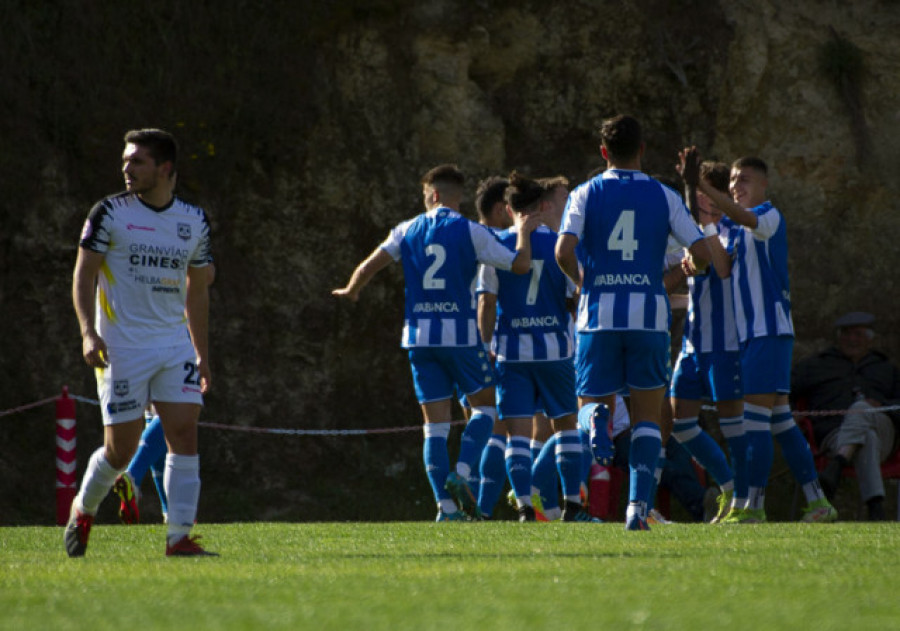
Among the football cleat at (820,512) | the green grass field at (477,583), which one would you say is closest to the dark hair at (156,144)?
the green grass field at (477,583)

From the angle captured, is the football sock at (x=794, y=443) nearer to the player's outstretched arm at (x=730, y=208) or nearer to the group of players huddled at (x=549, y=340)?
the group of players huddled at (x=549, y=340)

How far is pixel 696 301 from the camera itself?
1087 centimetres

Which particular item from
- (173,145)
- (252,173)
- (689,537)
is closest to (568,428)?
(689,537)

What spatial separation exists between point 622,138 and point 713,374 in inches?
108

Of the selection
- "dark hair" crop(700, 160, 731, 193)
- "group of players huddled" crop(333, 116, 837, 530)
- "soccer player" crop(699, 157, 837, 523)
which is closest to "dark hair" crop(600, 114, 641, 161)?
"group of players huddled" crop(333, 116, 837, 530)

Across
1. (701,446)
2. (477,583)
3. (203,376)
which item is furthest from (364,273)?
(477,583)

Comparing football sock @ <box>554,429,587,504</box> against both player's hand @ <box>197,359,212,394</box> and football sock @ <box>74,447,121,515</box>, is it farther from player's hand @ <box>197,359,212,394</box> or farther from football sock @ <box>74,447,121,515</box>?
football sock @ <box>74,447,121,515</box>

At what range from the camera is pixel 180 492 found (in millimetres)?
6992

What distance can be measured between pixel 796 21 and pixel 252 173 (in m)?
6.81

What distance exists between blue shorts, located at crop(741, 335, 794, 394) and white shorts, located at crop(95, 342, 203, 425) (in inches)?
188

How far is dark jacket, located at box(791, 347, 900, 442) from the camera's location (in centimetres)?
1344

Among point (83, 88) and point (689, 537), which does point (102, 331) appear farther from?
point (83, 88)

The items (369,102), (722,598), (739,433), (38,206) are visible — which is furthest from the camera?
(369,102)

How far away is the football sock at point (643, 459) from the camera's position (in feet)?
27.2
